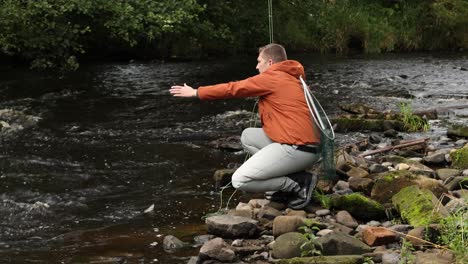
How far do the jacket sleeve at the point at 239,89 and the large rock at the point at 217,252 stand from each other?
175 cm

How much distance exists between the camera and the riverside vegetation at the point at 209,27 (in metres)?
16.6

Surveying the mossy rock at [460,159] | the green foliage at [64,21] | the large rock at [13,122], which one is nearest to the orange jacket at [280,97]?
the mossy rock at [460,159]

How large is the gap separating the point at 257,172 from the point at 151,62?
56.3ft

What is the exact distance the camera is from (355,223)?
6.11 m

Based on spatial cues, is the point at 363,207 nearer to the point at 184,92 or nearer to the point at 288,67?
the point at 288,67

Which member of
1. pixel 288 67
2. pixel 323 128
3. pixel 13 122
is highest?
pixel 288 67

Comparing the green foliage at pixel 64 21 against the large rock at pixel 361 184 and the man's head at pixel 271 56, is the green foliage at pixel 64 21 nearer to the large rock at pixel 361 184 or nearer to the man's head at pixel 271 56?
the man's head at pixel 271 56

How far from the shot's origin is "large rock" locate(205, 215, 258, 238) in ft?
19.6

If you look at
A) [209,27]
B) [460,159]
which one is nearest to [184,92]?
[460,159]

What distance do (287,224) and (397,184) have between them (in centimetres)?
160

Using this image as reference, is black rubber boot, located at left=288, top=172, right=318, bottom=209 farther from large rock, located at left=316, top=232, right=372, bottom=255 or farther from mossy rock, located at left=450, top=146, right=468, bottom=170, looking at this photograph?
mossy rock, located at left=450, top=146, right=468, bottom=170

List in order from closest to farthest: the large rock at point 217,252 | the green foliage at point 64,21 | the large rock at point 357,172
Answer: the large rock at point 217,252
the large rock at point 357,172
the green foliage at point 64,21

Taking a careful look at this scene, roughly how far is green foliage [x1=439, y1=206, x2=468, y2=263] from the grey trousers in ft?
5.86

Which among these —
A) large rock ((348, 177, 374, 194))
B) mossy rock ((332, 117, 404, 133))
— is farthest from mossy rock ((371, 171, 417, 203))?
mossy rock ((332, 117, 404, 133))
